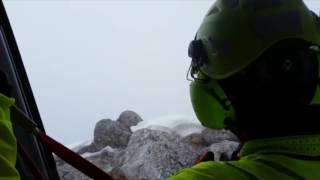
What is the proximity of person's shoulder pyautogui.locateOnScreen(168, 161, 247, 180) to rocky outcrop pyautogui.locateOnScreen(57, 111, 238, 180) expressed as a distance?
2.57 meters

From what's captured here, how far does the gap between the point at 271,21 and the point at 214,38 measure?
11 centimetres

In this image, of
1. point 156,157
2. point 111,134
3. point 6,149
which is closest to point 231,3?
point 6,149

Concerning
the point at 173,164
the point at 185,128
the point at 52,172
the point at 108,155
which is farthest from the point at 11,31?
the point at 185,128

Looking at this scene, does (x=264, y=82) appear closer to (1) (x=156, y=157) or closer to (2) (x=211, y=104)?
(2) (x=211, y=104)

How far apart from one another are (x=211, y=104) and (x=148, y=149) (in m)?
4.41

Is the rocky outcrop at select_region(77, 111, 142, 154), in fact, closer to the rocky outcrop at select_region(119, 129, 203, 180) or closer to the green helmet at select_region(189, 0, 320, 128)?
the rocky outcrop at select_region(119, 129, 203, 180)

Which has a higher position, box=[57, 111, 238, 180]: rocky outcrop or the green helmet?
the green helmet

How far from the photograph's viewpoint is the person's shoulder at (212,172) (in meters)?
0.67

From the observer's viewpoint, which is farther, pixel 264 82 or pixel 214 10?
pixel 214 10

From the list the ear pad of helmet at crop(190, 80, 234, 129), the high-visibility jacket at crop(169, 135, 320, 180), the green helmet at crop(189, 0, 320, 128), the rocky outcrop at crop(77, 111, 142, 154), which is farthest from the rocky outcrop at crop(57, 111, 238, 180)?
the high-visibility jacket at crop(169, 135, 320, 180)

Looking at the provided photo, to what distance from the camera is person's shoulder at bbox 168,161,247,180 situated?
67cm

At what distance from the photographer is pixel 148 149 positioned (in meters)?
5.28

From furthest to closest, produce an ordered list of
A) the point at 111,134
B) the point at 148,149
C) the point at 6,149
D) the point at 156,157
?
the point at 111,134
the point at 148,149
the point at 156,157
the point at 6,149

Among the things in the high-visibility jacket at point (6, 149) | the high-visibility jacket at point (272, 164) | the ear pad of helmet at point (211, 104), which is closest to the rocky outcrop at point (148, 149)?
the ear pad of helmet at point (211, 104)
